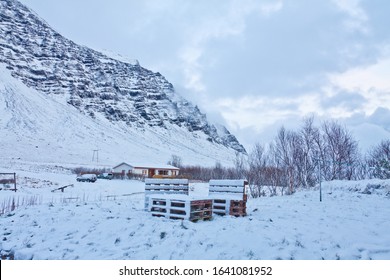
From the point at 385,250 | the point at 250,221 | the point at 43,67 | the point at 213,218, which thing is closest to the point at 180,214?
the point at 213,218

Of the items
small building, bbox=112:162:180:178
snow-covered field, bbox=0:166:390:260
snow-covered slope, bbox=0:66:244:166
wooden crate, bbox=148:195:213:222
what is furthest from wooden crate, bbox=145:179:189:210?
snow-covered slope, bbox=0:66:244:166

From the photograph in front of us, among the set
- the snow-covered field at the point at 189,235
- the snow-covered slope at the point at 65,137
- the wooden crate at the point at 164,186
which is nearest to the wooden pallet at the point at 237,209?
the snow-covered field at the point at 189,235

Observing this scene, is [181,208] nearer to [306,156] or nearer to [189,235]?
[189,235]

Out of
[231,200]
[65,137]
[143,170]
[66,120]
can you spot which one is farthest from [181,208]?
[66,120]

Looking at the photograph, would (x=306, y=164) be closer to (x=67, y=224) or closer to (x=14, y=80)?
(x=67, y=224)

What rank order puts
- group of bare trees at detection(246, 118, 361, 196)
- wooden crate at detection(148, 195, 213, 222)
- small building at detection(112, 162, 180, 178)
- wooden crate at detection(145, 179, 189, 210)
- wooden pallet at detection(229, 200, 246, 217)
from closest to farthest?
1. wooden crate at detection(148, 195, 213, 222)
2. wooden pallet at detection(229, 200, 246, 217)
3. wooden crate at detection(145, 179, 189, 210)
4. group of bare trees at detection(246, 118, 361, 196)
5. small building at detection(112, 162, 180, 178)

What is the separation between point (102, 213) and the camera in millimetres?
10562

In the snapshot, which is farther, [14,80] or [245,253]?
[14,80]

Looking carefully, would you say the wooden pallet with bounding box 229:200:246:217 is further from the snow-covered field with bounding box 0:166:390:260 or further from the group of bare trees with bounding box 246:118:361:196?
the group of bare trees with bounding box 246:118:361:196

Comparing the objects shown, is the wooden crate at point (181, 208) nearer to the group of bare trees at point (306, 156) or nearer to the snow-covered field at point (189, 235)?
the snow-covered field at point (189, 235)

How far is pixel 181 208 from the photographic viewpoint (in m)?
9.80

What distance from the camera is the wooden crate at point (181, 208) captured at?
9.61 meters

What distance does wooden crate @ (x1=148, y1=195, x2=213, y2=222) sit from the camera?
961 centimetres

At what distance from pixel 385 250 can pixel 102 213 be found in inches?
319
